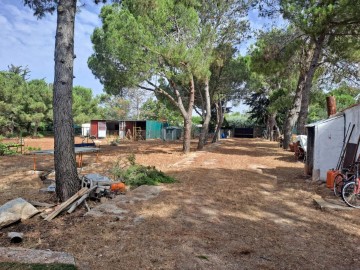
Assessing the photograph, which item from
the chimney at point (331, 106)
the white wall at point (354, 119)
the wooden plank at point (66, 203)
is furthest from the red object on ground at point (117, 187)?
the chimney at point (331, 106)

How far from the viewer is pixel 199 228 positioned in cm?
479

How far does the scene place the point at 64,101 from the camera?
6016 mm

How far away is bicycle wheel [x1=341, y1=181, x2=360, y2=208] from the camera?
630 centimetres

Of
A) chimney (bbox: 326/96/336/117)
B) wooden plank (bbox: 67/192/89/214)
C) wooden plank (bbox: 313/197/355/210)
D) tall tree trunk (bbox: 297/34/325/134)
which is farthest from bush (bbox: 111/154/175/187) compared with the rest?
tall tree trunk (bbox: 297/34/325/134)

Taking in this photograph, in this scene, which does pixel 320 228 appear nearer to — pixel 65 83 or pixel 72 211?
pixel 72 211

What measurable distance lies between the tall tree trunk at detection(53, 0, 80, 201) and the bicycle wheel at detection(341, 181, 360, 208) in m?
5.66

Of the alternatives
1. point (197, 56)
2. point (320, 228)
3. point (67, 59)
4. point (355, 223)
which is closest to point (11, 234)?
point (67, 59)

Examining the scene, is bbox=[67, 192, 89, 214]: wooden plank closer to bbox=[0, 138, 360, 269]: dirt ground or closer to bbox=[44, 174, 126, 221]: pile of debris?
bbox=[44, 174, 126, 221]: pile of debris

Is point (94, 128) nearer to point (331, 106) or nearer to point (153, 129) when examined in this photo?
point (153, 129)

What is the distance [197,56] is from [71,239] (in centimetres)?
1230

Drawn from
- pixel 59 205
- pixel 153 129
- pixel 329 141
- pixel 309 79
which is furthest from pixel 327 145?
pixel 153 129

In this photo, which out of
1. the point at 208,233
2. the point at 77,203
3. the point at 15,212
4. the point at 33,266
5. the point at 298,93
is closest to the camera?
the point at 33,266

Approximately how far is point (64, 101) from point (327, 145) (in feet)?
24.3

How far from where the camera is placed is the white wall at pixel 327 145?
8.78m
